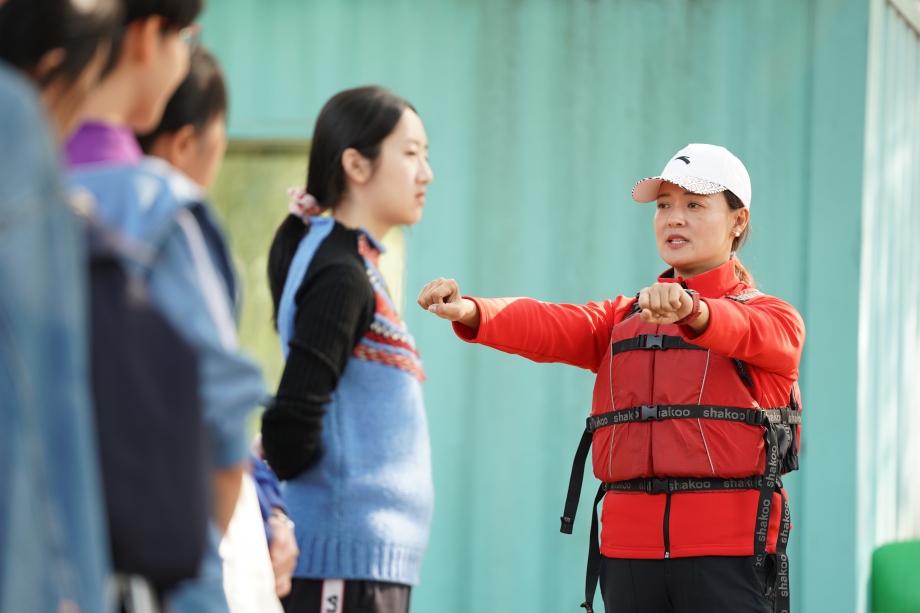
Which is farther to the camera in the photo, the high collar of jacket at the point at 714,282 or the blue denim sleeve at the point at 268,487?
the high collar of jacket at the point at 714,282

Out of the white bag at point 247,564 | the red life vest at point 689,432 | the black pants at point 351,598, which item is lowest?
the black pants at point 351,598

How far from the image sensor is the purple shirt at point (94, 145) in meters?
1.52

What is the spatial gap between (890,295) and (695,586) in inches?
104

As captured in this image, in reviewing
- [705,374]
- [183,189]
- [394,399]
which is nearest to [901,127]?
[705,374]

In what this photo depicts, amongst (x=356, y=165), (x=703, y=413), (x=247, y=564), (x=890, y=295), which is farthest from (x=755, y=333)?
A: (x=890, y=295)

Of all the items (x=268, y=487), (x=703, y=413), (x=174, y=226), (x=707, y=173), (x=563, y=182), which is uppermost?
(x=563, y=182)

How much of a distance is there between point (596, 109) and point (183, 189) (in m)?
3.95

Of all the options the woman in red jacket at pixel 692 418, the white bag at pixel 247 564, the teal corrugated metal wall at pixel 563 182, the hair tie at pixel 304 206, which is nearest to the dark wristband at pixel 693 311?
the woman in red jacket at pixel 692 418

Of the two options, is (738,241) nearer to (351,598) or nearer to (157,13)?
(351,598)

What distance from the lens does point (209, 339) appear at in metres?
1.37

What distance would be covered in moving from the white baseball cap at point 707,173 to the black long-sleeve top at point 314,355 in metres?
1.10

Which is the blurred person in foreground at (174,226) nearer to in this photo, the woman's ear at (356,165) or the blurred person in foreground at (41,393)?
the blurred person in foreground at (41,393)

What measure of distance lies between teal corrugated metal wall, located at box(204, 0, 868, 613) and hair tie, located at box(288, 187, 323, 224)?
2.15 metres

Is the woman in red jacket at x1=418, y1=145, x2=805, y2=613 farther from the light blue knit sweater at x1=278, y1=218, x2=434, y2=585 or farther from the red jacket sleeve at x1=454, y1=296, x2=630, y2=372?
the light blue knit sweater at x1=278, y1=218, x2=434, y2=585
